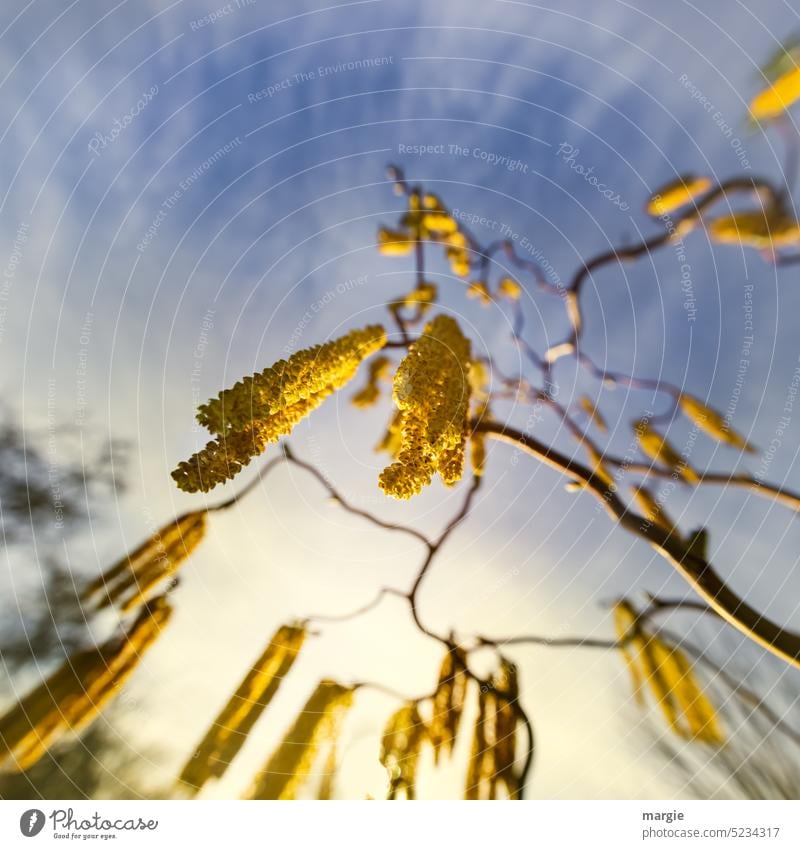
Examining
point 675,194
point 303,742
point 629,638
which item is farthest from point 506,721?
point 675,194

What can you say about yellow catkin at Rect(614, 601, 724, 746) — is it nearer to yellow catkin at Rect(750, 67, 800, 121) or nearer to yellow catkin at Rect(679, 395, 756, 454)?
yellow catkin at Rect(679, 395, 756, 454)

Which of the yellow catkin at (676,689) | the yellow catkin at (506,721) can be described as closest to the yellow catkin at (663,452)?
the yellow catkin at (676,689)

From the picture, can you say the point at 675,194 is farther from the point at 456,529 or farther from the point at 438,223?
the point at 456,529

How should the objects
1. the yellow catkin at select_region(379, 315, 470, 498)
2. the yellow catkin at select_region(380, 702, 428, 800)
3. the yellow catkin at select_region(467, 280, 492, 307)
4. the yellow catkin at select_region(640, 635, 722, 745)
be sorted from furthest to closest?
the yellow catkin at select_region(467, 280, 492, 307)
the yellow catkin at select_region(640, 635, 722, 745)
the yellow catkin at select_region(380, 702, 428, 800)
the yellow catkin at select_region(379, 315, 470, 498)

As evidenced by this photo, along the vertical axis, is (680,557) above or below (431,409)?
below

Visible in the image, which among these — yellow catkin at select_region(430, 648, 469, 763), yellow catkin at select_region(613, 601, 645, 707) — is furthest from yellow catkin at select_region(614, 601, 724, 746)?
yellow catkin at select_region(430, 648, 469, 763)

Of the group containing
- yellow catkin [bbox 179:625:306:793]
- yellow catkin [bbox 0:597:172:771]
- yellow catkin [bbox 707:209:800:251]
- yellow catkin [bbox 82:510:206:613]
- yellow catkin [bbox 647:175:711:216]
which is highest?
yellow catkin [bbox 647:175:711:216]

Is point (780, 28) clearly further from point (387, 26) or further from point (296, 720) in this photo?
point (296, 720)
